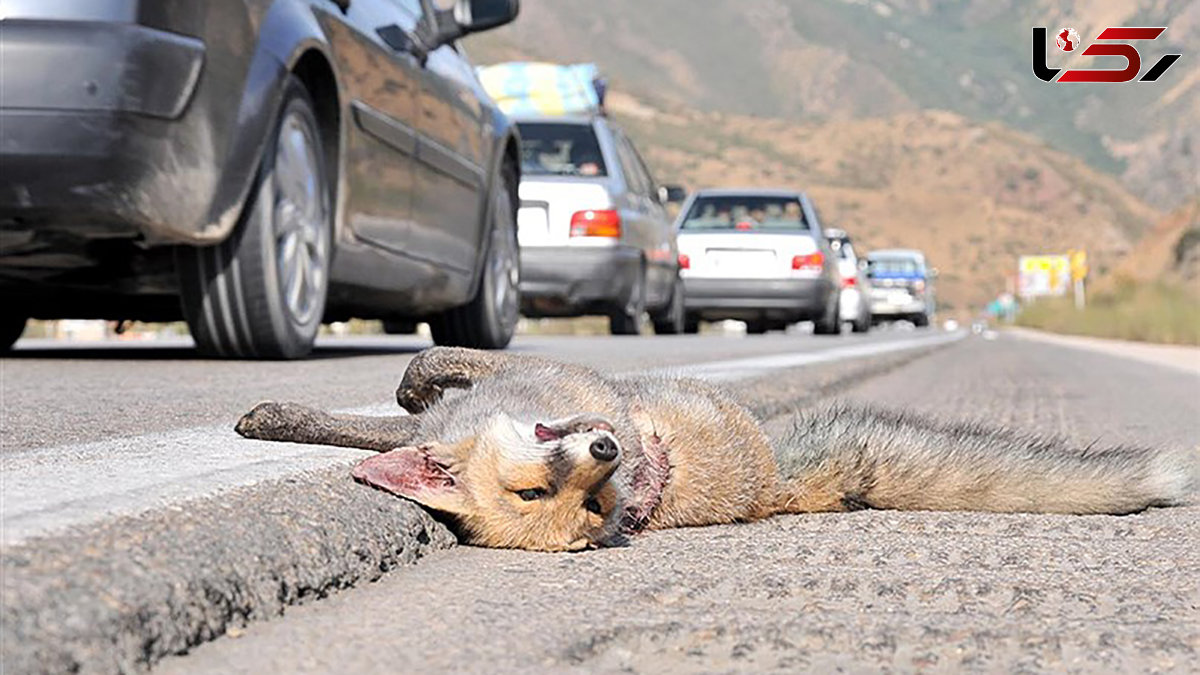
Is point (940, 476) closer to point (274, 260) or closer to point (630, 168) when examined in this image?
point (274, 260)

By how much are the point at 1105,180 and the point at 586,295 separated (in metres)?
132

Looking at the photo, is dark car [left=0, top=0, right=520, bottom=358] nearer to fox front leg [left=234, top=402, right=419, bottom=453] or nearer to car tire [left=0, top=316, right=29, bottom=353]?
car tire [left=0, top=316, right=29, bottom=353]

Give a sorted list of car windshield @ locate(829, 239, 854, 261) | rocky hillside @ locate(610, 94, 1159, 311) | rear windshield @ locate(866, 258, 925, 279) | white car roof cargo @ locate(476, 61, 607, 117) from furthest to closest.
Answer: rocky hillside @ locate(610, 94, 1159, 311), rear windshield @ locate(866, 258, 925, 279), car windshield @ locate(829, 239, 854, 261), white car roof cargo @ locate(476, 61, 607, 117)

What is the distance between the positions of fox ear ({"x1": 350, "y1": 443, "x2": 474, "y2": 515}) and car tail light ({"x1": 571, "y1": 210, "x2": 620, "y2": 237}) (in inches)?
449

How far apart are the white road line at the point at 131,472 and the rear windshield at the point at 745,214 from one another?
1706cm

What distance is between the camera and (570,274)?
14.9 meters

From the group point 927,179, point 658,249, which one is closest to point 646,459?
point 658,249

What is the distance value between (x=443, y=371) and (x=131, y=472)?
2.90ft

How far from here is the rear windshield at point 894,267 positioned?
152 feet

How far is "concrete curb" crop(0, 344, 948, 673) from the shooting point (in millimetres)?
2257

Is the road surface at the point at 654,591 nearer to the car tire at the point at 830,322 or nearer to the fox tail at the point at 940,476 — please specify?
the fox tail at the point at 940,476

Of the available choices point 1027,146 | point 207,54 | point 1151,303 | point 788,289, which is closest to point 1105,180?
point 1027,146

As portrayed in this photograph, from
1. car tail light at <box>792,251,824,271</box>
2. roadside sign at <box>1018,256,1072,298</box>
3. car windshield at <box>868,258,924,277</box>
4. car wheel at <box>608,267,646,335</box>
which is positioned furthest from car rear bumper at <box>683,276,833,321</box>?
roadside sign at <box>1018,256,1072,298</box>

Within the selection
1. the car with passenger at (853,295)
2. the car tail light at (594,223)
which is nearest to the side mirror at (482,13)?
the car tail light at (594,223)
